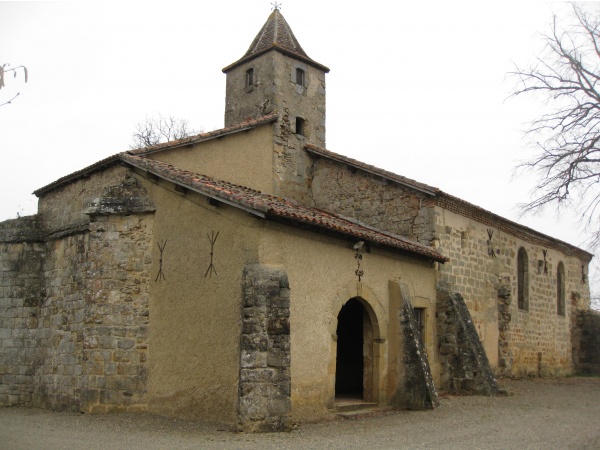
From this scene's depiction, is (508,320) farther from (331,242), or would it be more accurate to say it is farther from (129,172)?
(129,172)

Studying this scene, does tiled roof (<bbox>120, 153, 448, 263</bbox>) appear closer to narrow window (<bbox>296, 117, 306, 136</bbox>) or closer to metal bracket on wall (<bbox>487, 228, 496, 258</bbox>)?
metal bracket on wall (<bbox>487, 228, 496, 258</bbox>)

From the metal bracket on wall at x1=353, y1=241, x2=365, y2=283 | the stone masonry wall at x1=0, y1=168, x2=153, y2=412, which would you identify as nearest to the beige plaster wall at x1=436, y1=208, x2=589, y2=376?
the metal bracket on wall at x1=353, y1=241, x2=365, y2=283

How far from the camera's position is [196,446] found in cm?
777

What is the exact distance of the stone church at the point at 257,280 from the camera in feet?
31.7

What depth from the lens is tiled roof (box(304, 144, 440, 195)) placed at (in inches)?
562

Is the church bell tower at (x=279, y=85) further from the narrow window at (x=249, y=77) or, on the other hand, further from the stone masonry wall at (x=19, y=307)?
the stone masonry wall at (x=19, y=307)

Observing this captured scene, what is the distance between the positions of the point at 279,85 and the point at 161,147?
4173 millimetres

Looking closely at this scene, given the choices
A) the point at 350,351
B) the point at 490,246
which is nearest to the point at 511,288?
the point at 490,246

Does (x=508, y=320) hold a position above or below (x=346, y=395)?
above

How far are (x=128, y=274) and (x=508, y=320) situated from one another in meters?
10.7

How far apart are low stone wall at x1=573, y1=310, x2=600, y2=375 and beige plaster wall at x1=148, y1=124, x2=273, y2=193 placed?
13.7 meters

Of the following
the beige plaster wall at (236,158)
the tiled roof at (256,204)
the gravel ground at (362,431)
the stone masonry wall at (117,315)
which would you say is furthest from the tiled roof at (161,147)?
the gravel ground at (362,431)

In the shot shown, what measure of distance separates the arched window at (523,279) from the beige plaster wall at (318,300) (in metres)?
8.03

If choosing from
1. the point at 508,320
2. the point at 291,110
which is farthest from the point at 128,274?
the point at 508,320
